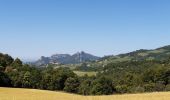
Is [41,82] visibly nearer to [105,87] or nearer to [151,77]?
[105,87]

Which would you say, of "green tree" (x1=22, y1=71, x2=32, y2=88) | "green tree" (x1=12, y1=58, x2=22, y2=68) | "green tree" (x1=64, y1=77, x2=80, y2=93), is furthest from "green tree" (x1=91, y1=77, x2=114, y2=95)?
"green tree" (x1=12, y1=58, x2=22, y2=68)

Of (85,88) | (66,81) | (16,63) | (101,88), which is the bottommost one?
(101,88)

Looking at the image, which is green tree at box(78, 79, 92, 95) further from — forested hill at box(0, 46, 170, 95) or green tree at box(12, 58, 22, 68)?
green tree at box(12, 58, 22, 68)

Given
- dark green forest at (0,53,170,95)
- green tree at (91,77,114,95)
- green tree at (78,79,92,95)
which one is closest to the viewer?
green tree at (91,77,114,95)

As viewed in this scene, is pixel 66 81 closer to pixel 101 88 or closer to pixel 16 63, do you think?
pixel 101 88

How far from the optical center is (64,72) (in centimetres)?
9281

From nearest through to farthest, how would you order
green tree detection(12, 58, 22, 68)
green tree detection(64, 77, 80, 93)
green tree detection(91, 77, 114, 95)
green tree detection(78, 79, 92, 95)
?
green tree detection(91, 77, 114, 95) < green tree detection(64, 77, 80, 93) < green tree detection(78, 79, 92, 95) < green tree detection(12, 58, 22, 68)

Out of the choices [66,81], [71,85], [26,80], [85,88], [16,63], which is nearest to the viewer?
[26,80]

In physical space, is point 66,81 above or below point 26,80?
below

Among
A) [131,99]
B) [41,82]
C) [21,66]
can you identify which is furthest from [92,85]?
[131,99]

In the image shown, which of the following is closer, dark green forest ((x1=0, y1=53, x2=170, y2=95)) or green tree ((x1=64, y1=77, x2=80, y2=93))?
dark green forest ((x1=0, y1=53, x2=170, y2=95))

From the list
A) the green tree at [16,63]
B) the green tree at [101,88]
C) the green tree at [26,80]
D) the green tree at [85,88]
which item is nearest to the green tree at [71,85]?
the green tree at [85,88]

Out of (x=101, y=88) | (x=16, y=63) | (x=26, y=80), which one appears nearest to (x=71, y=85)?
(x=101, y=88)

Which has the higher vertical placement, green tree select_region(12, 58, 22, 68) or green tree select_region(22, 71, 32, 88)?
green tree select_region(12, 58, 22, 68)
